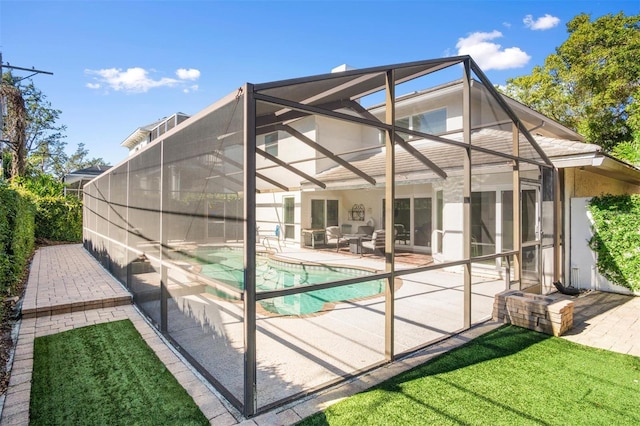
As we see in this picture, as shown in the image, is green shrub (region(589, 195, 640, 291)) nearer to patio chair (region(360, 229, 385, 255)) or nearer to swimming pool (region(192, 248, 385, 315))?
swimming pool (region(192, 248, 385, 315))

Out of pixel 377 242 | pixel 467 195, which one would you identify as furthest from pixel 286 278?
pixel 467 195

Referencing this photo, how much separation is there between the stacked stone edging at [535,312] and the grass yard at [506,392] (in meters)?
0.58

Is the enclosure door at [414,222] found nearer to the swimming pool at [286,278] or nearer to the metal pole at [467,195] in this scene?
the swimming pool at [286,278]

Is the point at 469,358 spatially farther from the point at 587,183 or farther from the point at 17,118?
the point at 17,118

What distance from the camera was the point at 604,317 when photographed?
626 centimetres

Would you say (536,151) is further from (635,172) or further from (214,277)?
(214,277)

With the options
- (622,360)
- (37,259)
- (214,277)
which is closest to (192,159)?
(214,277)

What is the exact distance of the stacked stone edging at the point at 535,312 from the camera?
5.33 metres


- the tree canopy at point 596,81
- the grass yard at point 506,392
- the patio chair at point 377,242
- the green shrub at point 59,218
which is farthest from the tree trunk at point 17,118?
the tree canopy at point 596,81

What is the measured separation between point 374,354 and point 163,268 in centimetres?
342

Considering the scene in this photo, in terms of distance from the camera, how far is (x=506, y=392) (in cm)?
360

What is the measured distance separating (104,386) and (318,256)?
986 cm

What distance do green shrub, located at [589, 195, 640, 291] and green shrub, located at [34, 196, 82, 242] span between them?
2256 centimetres

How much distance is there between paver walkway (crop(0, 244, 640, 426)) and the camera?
128 inches
